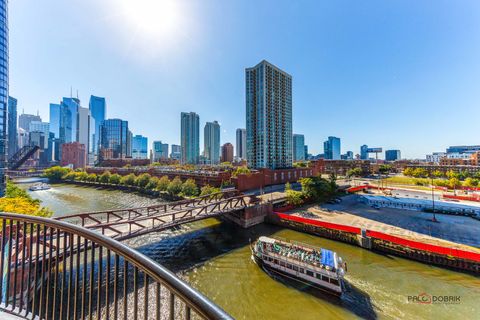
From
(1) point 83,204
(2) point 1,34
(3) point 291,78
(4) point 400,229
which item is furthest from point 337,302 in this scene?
(3) point 291,78

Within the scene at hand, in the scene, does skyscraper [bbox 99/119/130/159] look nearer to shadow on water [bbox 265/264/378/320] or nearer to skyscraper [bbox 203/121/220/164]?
skyscraper [bbox 203/121/220/164]

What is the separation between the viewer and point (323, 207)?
32406 millimetres

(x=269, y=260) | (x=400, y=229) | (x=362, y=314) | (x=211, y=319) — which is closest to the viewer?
(x=211, y=319)

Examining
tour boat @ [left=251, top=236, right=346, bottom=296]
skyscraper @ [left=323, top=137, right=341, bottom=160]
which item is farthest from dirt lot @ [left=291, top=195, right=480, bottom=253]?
skyscraper @ [left=323, top=137, right=341, bottom=160]

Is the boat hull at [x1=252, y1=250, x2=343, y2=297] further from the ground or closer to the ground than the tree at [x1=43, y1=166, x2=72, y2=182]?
Answer: closer to the ground

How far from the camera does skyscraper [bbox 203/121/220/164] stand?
494 feet

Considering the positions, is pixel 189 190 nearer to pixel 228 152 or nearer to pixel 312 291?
pixel 312 291

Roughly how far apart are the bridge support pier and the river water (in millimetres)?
3598

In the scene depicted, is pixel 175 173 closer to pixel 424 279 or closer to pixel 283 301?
pixel 283 301

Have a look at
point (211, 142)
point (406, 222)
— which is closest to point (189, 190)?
point (406, 222)

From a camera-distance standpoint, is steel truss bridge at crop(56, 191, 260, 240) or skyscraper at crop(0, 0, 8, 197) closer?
steel truss bridge at crop(56, 191, 260, 240)

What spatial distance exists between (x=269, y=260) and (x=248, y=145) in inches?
1755

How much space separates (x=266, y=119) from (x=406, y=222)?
39.4 meters

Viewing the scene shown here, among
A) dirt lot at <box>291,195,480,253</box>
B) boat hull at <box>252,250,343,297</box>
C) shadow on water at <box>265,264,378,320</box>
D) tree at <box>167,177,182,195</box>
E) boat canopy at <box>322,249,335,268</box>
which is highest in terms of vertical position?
tree at <box>167,177,182,195</box>
